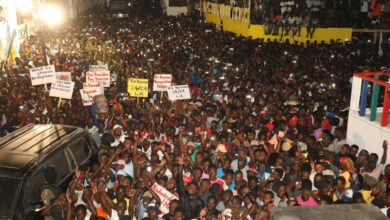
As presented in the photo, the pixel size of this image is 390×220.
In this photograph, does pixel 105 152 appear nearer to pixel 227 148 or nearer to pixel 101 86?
pixel 227 148

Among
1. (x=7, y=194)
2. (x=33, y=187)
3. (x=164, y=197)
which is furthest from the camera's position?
(x=164, y=197)

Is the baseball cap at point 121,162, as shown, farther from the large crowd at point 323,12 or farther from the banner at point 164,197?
the large crowd at point 323,12

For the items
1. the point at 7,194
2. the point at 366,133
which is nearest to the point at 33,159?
Result: the point at 7,194

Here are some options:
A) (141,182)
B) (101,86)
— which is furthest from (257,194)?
(101,86)

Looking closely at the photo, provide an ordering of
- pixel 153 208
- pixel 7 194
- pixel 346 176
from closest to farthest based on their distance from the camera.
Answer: pixel 7 194
pixel 153 208
pixel 346 176

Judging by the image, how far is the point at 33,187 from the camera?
5.84 m

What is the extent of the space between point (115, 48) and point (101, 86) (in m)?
8.55

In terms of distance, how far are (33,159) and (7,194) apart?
2.15 feet

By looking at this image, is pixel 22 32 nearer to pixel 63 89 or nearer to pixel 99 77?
pixel 99 77

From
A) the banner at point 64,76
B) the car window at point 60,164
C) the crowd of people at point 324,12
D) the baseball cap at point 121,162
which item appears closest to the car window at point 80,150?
the car window at point 60,164

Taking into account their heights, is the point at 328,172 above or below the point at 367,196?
above

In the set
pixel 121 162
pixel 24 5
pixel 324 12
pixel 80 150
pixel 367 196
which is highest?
pixel 24 5

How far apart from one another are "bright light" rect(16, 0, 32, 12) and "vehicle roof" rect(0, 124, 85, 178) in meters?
15.6

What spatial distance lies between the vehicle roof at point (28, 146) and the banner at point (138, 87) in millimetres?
3365
